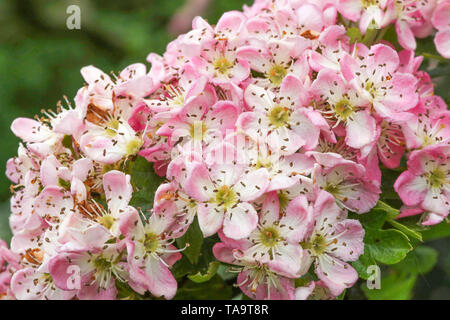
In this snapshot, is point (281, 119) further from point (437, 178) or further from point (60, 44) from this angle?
point (60, 44)

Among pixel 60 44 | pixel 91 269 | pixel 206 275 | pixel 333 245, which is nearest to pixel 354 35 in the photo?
pixel 333 245

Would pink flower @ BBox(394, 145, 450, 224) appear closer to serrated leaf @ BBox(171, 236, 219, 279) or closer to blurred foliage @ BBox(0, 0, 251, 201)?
serrated leaf @ BBox(171, 236, 219, 279)

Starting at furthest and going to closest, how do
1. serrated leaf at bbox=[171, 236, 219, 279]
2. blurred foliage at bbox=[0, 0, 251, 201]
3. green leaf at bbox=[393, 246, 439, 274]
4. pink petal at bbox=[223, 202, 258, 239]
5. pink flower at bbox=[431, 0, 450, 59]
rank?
blurred foliage at bbox=[0, 0, 251, 201] < green leaf at bbox=[393, 246, 439, 274] < pink flower at bbox=[431, 0, 450, 59] < serrated leaf at bbox=[171, 236, 219, 279] < pink petal at bbox=[223, 202, 258, 239]

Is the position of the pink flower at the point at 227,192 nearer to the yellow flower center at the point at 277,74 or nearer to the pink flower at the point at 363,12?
the yellow flower center at the point at 277,74

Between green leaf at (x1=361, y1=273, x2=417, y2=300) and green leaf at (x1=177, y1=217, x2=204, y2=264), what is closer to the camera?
green leaf at (x1=177, y1=217, x2=204, y2=264)

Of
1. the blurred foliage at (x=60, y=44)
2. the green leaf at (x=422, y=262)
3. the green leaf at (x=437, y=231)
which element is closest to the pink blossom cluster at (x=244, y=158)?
the green leaf at (x=437, y=231)

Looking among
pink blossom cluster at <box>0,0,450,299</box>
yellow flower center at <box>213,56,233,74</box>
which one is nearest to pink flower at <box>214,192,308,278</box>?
pink blossom cluster at <box>0,0,450,299</box>

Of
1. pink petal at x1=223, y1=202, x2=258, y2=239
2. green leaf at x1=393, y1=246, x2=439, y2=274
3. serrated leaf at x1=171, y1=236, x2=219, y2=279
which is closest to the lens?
pink petal at x1=223, y1=202, x2=258, y2=239
